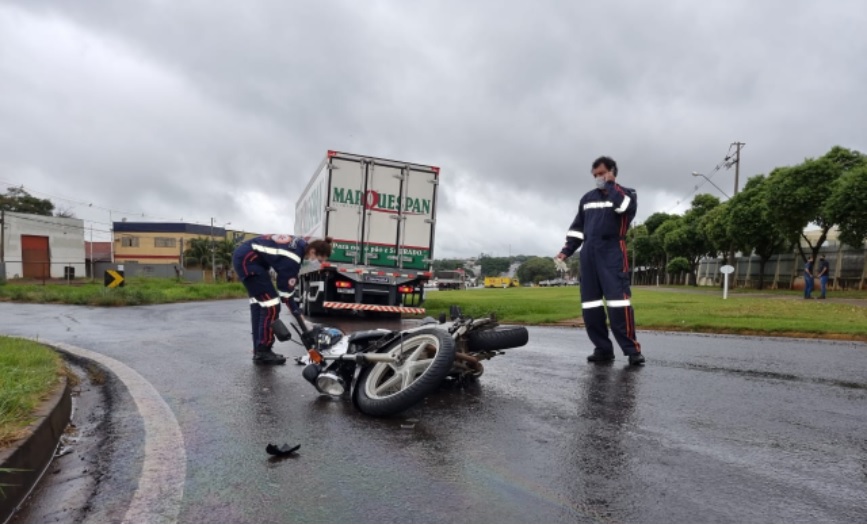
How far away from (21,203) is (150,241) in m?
14.9

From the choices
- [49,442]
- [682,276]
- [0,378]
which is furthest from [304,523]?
[682,276]

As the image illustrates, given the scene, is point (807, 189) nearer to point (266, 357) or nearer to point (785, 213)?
point (785, 213)

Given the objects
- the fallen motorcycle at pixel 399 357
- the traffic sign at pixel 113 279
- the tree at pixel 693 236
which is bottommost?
the traffic sign at pixel 113 279

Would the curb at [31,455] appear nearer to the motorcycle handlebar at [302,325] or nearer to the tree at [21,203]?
the motorcycle handlebar at [302,325]

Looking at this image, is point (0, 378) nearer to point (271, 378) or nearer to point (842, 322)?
point (271, 378)

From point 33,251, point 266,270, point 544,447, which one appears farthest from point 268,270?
point 33,251

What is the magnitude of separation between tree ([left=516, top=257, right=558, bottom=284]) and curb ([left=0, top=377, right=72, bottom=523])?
128012 mm

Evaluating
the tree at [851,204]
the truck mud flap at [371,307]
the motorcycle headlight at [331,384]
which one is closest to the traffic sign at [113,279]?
Result: the truck mud flap at [371,307]

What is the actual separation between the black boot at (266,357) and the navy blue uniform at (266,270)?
4 cm

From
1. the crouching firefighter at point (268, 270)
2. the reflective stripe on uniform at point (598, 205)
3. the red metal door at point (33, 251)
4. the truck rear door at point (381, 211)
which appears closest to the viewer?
the reflective stripe on uniform at point (598, 205)

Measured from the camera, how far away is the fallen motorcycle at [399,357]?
156 inches

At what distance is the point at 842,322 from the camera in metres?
9.59

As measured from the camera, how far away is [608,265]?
6.07 metres

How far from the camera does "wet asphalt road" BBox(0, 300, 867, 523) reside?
2557 millimetres
